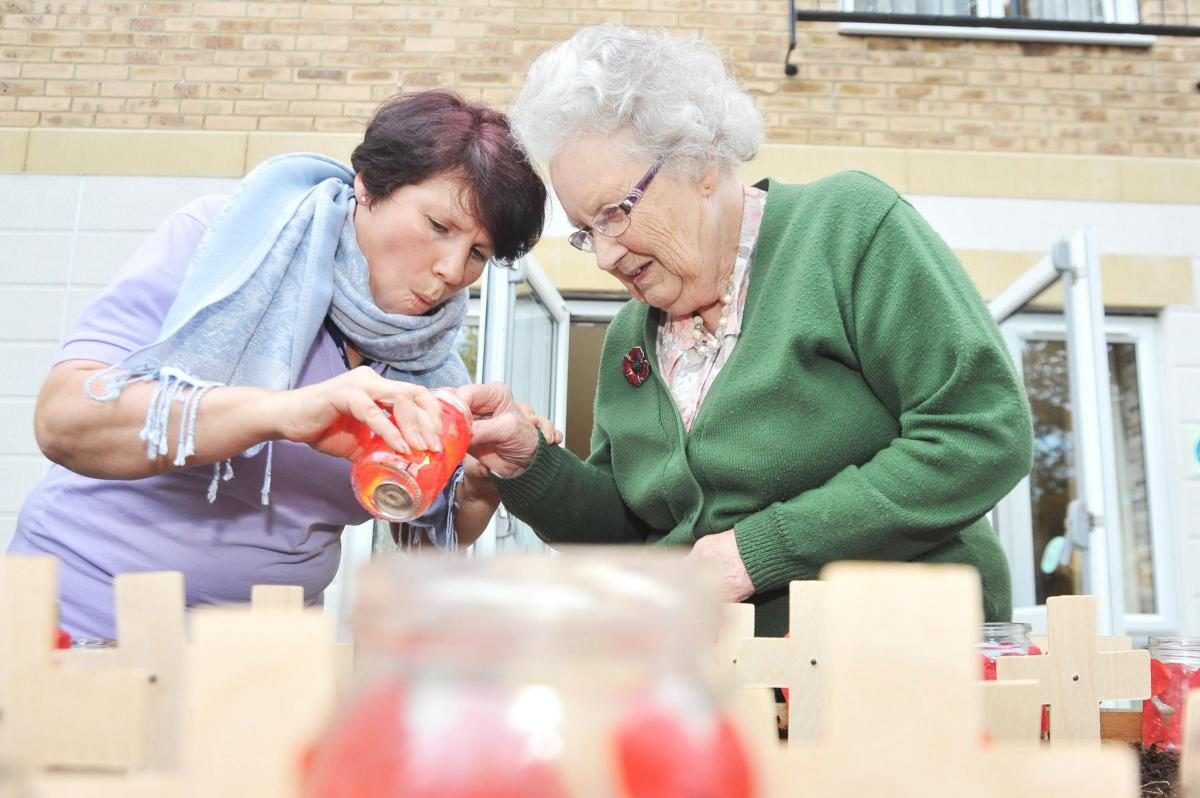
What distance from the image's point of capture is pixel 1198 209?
388 cm

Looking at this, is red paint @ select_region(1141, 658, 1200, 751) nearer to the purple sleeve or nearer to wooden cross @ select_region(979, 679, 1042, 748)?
wooden cross @ select_region(979, 679, 1042, 748)

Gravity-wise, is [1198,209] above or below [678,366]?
above

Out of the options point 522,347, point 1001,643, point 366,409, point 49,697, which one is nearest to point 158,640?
point 49,697

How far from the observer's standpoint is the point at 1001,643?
33.3 inches

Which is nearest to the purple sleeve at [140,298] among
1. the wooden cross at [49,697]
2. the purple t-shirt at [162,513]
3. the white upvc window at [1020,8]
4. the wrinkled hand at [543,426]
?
the purple t-shirt at [162,513]

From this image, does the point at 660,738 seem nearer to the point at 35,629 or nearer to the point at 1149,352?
the point at 35,629

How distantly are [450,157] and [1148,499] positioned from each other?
11.0ft

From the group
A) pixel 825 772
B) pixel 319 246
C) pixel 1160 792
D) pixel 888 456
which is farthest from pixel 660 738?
pixel 319 246

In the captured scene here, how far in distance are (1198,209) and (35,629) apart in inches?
173

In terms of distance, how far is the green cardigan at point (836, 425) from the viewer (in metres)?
1.10

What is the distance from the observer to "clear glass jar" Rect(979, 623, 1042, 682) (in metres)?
0.78

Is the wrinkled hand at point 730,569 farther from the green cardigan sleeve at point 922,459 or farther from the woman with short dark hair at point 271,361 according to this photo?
the woman with short dark hair at point 271,361

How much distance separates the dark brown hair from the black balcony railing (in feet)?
9.18

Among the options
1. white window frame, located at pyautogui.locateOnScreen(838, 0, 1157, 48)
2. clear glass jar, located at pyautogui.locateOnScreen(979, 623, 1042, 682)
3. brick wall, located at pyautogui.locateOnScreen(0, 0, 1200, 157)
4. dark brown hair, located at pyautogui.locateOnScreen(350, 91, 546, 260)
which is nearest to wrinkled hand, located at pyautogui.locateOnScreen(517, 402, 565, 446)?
dark brown hair, located at pyautogui.locateOnScreen(350, 91, 546, 260)
